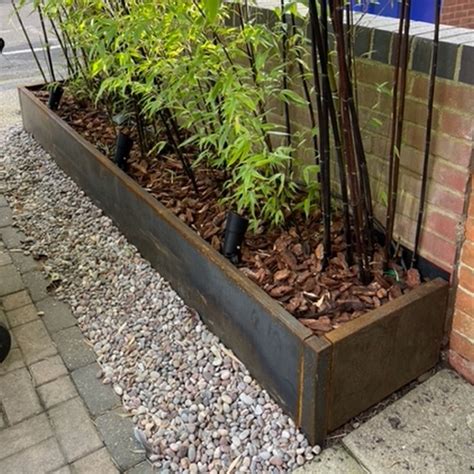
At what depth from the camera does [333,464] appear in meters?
1.69

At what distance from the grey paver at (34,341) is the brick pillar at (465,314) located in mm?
1386

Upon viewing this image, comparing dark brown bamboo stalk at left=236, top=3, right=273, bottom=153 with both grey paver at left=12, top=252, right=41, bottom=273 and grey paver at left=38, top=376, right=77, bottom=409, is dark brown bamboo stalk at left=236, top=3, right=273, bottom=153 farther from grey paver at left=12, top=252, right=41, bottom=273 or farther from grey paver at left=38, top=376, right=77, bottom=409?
grey paver at left=12, top=252, right=41, bottom=273

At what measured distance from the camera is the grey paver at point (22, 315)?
7.60 feet

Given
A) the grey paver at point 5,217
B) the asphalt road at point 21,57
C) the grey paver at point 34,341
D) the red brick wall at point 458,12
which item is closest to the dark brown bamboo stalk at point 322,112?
the grey paver at point 34,341

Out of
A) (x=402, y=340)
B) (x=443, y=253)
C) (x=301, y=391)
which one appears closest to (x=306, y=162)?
(x=443, y=253)

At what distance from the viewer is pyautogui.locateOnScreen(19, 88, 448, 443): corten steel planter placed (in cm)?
166

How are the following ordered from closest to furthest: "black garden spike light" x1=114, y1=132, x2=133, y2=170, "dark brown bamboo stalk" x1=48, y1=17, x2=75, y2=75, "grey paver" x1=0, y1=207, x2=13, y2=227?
"black garden spike light" x1=114, y1=132, x2=133, y2=170 < "grey paver" x1=0, y1=207, x2=13, y2=227 < "dark brown bamboo stalk" x1=48, y1=17, x2=75, y2=75

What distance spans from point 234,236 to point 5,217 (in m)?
1.56

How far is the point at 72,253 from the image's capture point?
2732mm

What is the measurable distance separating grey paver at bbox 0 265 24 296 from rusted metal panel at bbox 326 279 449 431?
1.47 m

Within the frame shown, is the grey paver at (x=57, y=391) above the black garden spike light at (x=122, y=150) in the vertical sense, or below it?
below

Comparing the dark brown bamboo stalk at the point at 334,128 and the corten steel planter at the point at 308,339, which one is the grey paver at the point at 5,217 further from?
the dark brown bamboo stalk at the point at 334,128

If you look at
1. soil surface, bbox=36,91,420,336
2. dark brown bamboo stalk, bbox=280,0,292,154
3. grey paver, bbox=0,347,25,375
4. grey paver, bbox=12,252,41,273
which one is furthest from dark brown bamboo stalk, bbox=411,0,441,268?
grey paver, bbox=12,252,41,273

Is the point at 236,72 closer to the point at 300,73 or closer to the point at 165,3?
the point at 300,73
